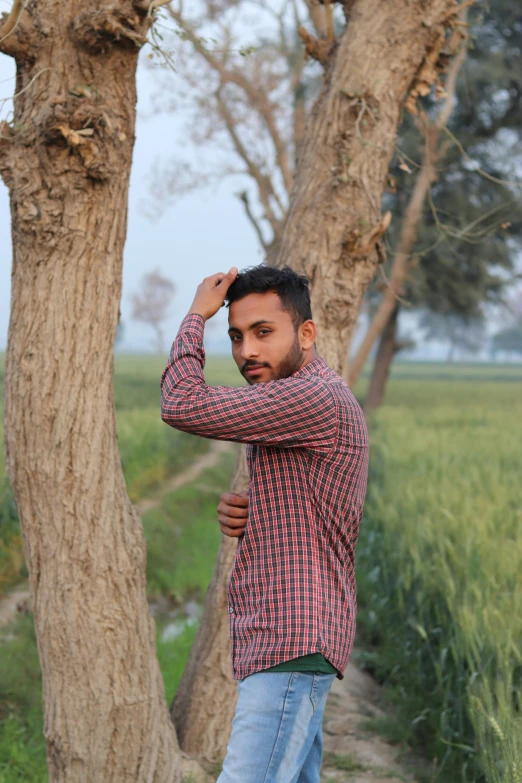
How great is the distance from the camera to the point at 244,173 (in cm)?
1196

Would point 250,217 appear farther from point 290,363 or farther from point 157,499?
point 290,363

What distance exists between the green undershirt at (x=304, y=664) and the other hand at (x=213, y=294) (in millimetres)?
913

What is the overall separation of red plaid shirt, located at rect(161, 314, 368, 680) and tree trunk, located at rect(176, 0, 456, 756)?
136cm

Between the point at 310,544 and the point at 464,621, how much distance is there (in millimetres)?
2016

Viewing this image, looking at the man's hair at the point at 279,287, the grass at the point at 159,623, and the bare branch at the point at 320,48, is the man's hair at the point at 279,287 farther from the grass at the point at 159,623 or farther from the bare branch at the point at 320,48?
the grass at the point at 159,623

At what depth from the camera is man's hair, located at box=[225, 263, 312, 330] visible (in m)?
2.04

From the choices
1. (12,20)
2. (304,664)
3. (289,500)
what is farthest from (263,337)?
(12,20)

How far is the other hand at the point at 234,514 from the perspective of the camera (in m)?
2.13

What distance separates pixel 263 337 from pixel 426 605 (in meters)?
2.90

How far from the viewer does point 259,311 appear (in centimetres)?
203

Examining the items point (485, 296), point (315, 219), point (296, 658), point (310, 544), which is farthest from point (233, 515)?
point (485, 296)

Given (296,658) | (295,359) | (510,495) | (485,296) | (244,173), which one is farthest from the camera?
(485,296)

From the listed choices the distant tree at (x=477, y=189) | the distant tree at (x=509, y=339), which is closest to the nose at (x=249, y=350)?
the distant tree at (x=477, y=189)

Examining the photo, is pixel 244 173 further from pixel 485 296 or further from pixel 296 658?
pixel 296 658
